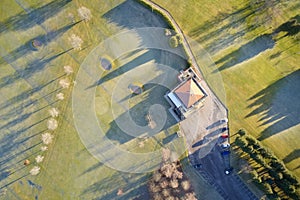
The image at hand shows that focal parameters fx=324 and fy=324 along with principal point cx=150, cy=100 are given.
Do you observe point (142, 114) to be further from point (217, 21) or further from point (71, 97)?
point (217, 21)

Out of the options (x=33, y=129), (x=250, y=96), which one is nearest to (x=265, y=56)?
(x=250, y=96)

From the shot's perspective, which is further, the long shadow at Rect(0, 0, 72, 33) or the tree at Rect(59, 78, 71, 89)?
the long shadow at Rect(0, 0, 72, 33)

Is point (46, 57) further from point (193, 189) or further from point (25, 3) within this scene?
point (193, 189)

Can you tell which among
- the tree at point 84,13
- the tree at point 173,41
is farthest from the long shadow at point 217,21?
the tree at point 84,13

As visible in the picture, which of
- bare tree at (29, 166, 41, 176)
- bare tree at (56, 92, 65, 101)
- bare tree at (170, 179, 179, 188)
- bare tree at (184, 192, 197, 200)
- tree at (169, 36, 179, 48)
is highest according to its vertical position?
bare tree at (56, 92, 65, 101)

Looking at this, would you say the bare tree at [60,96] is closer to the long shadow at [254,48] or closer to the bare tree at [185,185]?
the bare tree at [185,185]

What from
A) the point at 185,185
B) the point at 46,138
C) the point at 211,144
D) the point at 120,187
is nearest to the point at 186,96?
the point at 211,144

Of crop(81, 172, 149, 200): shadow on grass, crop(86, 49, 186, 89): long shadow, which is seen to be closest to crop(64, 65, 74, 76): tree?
crop(86, 49, 186, 89): long shadow

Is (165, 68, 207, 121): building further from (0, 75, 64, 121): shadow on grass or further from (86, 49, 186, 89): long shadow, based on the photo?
(0, 75, 64, 121): shadow on grass
